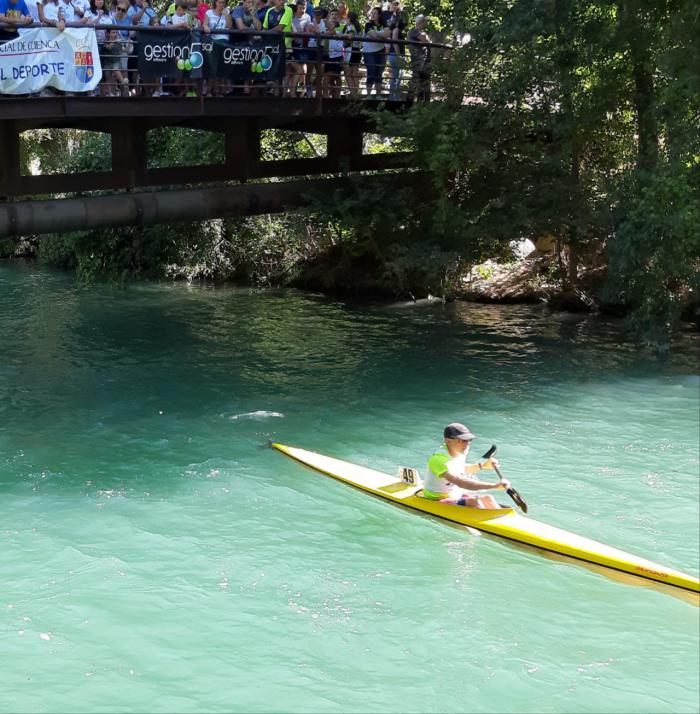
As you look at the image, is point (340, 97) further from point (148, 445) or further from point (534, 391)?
point (148, 445)

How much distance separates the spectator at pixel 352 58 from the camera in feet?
71.3

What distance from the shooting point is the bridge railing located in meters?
17.7

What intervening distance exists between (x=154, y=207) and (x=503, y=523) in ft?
37.3

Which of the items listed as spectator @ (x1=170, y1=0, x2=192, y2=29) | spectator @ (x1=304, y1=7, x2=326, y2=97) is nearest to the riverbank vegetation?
spectator @ (x1=304, y1=7, x2=326, y2=97)

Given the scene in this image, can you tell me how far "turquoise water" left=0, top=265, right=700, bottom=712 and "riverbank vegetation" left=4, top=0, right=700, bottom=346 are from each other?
244cm

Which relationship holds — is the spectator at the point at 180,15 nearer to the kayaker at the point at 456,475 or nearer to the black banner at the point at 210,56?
the black banner at the point at 210,56

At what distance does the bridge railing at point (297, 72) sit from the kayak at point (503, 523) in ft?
25.9

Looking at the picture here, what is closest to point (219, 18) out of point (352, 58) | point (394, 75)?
point (352, 58)

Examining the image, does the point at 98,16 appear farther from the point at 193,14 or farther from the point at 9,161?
the point at 9,161

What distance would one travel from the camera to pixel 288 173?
22906 millimetres

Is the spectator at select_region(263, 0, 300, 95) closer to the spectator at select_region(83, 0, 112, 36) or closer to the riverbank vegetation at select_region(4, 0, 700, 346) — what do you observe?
the riverbank vegetation at select_region(4, 0, 700, 346)

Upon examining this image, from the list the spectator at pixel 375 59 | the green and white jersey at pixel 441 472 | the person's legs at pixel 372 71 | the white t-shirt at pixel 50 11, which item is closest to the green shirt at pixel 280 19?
the spectator at pixel 375 59

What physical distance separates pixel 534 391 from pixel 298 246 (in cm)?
1222

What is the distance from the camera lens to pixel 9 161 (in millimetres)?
17875
